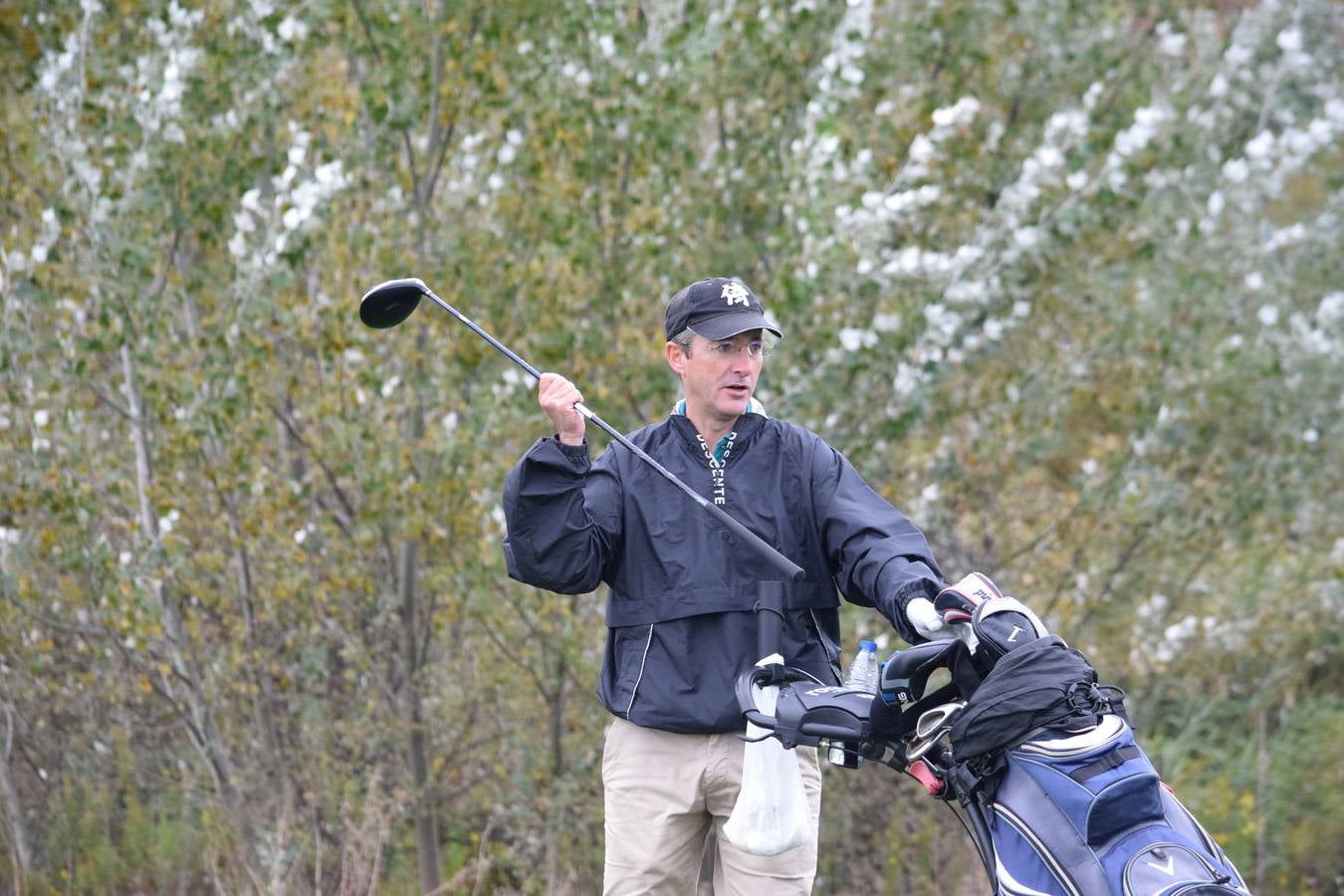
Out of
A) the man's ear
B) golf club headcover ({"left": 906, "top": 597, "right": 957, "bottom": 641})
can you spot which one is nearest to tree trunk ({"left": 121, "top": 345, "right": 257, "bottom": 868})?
the man's ear

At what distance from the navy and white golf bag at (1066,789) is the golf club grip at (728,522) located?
62 cm

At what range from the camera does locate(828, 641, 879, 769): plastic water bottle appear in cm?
345

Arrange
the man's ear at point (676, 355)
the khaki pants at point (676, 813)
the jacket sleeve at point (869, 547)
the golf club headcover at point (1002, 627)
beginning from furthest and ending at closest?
the man's ear at point (676, 355), the khaki pants at point (676, 813), the jacket sleeve at point (869, 547), the golf club headcover at point (1002, 627)

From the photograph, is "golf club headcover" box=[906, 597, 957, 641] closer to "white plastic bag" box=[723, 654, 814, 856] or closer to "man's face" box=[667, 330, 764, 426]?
"white plastic bag" box=[723, 654, 814, 856]

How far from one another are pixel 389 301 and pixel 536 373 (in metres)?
0.62

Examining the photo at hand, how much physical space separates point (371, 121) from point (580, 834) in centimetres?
332

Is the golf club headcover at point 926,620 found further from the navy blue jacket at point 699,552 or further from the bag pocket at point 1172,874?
the bag pocket at point 1172,874

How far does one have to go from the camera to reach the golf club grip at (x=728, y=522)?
364 cm

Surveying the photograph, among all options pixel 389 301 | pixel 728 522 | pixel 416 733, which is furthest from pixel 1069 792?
pixel 416 733

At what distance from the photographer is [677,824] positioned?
3865 mm

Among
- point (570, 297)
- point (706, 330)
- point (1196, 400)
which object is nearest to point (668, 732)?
point (706, 330)

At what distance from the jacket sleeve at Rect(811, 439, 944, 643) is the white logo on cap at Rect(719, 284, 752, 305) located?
397mm

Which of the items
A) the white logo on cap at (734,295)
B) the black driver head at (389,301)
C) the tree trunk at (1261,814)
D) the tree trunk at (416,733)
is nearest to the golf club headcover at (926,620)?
the white logo on cap at (734,295)

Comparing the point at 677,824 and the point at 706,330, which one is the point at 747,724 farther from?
→ the point at 706,330
